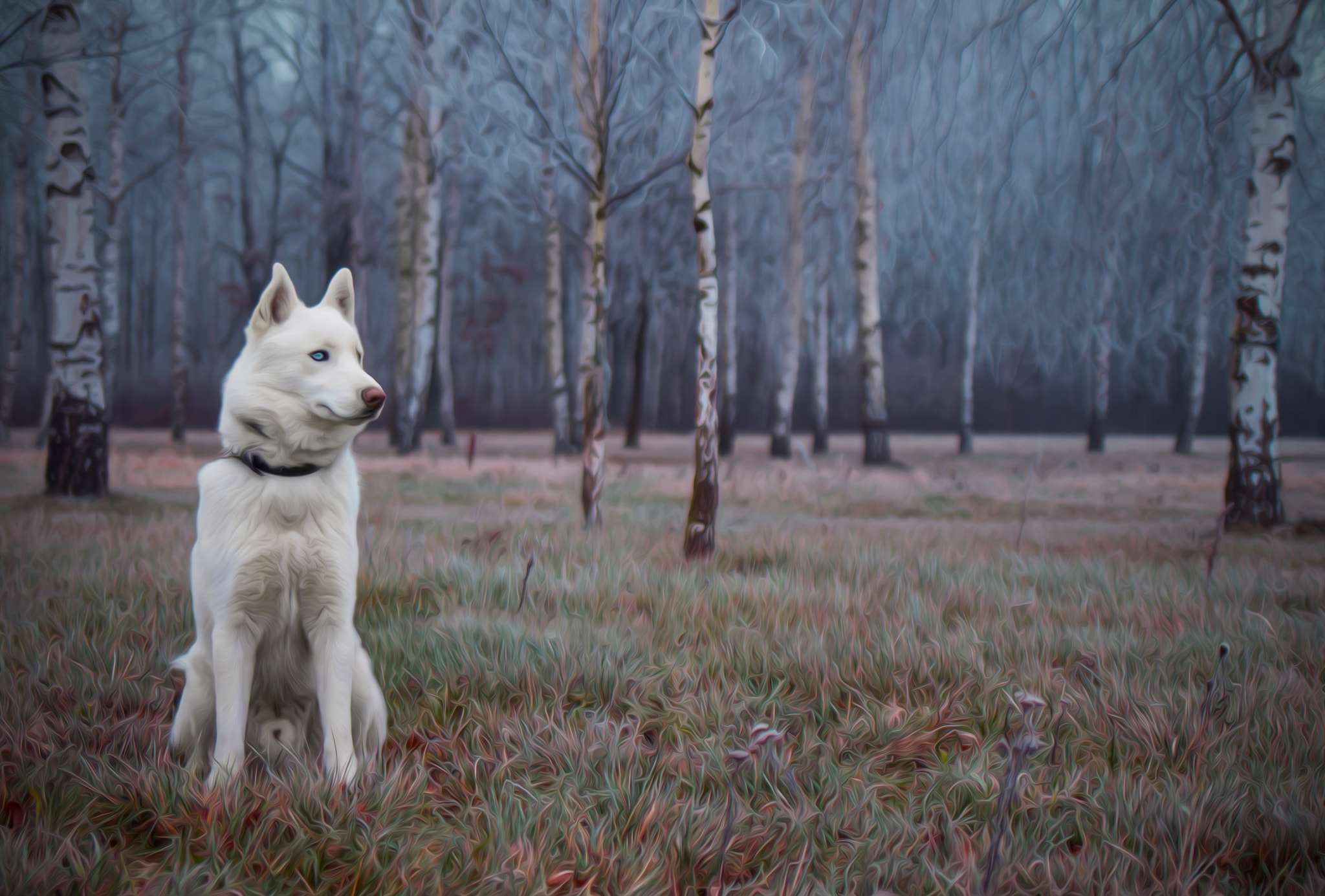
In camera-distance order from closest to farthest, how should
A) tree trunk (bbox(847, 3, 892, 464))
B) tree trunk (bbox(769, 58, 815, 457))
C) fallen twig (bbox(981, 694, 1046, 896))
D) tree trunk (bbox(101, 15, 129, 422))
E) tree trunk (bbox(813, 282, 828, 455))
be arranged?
1. fallen twig (bbox(981, 694, 1046, 896))
2. tree trunk (bbox(101, 15, 129, 422))
3. tree trunk (bbox(847, 3, 892, 464))
4. tree trunk (bbox(769, 58, 815, 457))
5. tree trunk (bbox(813, 282, 828, 455))

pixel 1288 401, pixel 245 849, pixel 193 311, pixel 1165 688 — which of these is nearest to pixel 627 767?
pixel 245 849

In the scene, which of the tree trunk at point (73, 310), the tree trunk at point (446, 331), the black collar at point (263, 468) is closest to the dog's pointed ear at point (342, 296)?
the black collar at point (263, 468)

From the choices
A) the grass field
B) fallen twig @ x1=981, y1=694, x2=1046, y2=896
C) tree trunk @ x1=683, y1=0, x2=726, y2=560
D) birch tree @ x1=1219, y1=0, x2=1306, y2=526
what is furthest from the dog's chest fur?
birch tree @ x1=1219, y1=0, x2=1306, y2=526

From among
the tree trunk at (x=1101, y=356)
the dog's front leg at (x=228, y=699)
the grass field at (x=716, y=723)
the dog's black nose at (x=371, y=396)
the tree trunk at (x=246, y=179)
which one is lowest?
the grass field at (x=716, y=723)

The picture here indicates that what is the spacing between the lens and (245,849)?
1.93 meters

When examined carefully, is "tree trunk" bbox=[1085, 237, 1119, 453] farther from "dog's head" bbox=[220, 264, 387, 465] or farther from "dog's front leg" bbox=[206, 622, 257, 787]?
"dog's front leg" bbox=[206, 622, 257, 787]

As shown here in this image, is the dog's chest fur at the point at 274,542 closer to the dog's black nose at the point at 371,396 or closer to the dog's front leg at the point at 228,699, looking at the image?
the dog's front leg at the point at 228,699

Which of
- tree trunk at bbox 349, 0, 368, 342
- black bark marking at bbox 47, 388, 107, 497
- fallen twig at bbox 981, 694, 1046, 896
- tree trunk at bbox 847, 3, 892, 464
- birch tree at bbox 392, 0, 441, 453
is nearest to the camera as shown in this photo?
fallen twig at bbox 981, 694, 1046, 896

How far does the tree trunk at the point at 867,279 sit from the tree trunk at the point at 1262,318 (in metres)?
5.78

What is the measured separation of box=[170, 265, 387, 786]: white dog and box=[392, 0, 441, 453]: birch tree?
27.7 feet

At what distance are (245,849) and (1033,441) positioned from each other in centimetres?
2225

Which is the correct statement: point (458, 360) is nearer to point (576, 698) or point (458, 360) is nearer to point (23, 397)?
point (23, 397)

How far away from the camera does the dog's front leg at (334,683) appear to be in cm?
220

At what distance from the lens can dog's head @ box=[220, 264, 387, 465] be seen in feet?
6.91
